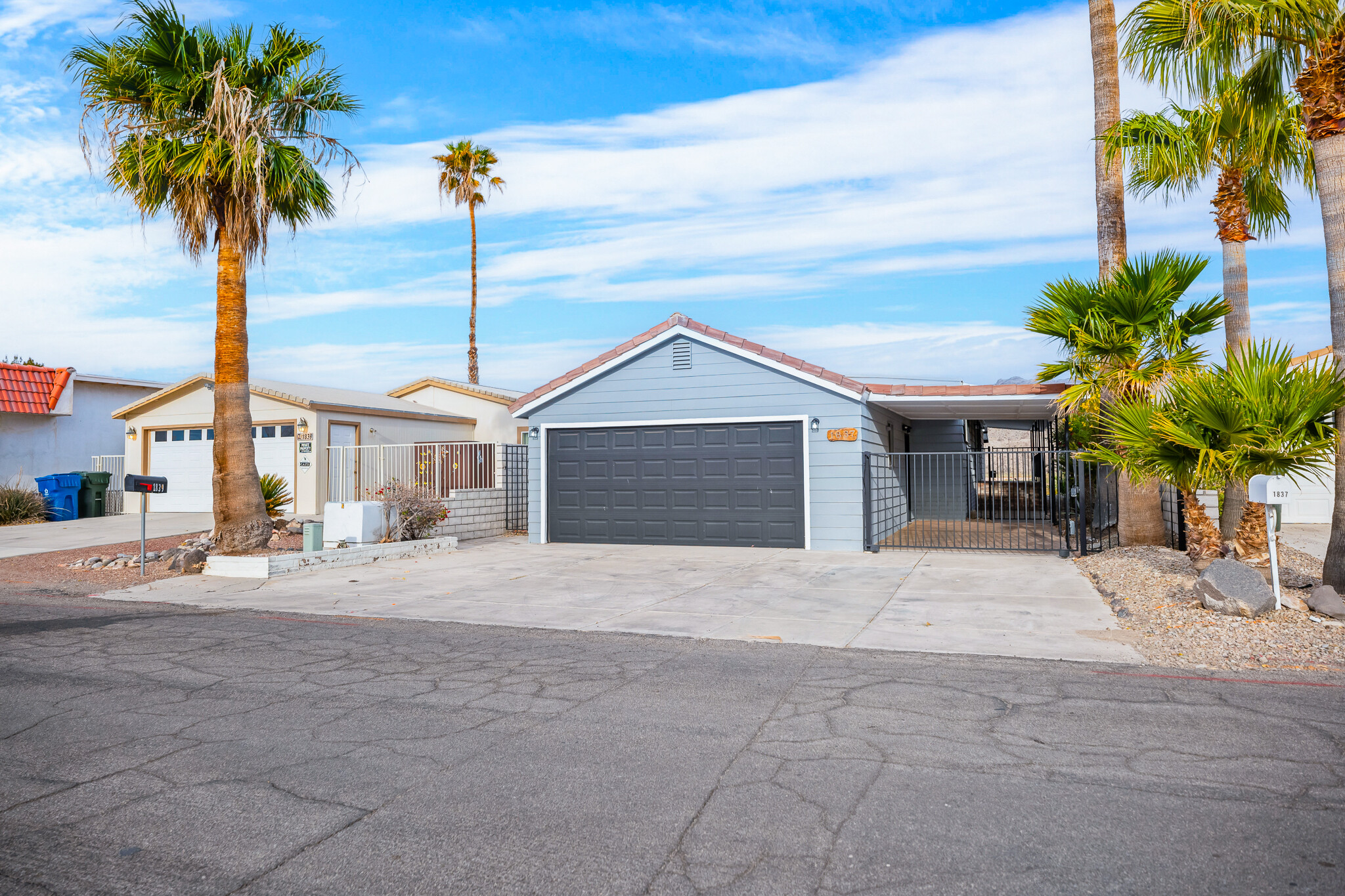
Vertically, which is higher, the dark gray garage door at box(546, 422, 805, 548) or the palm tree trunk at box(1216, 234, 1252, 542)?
the palm tree trunk at box(1216, 234, 1252, 542)

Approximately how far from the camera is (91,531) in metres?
17.8

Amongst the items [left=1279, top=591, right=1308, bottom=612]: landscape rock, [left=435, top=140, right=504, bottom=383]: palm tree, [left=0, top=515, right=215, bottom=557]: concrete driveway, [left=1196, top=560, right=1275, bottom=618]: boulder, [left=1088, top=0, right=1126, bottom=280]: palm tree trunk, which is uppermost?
[left=435, top=140, right=504, bottom=383]: palm tree

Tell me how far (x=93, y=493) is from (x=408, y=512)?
1193 cm

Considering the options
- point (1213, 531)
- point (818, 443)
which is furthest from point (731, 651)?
point (818, 443)

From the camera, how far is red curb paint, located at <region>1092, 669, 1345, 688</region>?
5.60 metres

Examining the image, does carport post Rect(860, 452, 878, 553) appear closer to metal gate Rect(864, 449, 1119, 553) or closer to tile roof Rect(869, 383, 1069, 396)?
metal gate Rect(864, 449, 1119, 553)

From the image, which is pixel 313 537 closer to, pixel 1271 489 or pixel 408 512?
pixel 408 512

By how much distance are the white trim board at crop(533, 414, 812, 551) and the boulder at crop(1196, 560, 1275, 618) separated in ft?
23.4

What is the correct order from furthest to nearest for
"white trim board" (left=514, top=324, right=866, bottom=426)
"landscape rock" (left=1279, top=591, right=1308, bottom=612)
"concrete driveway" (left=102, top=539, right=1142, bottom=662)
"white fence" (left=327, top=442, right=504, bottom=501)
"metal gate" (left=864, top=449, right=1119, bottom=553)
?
"white fence" (left=327, top=442, right=504, bottom=501) < "white trim board" (left=514, top=324, right=866, bottom=426) < "metal gate" (left=864, top=449, right=1119, bottom=553) < "landscape rock" (left=1279, top=591, right=1308, bottom=612) < "concrete driveway" (left=102, top=539, right=1142, bottom=662)

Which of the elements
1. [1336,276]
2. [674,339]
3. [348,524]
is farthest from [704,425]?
[1336,276]

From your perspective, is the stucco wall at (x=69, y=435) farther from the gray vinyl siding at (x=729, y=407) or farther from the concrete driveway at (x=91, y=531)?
the gray vinyl siding at (x=729, y=407)

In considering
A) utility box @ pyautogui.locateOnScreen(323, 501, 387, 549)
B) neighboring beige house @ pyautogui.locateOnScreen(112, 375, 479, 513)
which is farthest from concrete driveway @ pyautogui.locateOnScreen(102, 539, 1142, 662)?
neighboring beige house @ pyautogui.locateOnScreen(112, 375, 479, 513)

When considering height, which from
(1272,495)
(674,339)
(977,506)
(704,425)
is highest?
(674,339)

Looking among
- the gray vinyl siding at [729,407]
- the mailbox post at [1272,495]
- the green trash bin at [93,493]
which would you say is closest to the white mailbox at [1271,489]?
the mailbox post at [1272,495]
